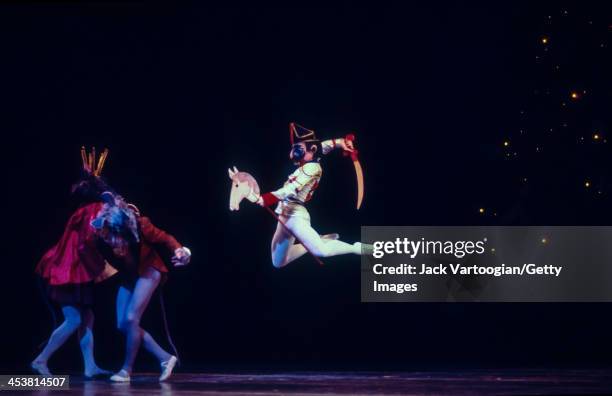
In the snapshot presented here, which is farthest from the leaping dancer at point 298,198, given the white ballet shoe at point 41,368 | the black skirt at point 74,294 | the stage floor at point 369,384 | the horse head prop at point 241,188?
the white ballet shoe at point 41,368

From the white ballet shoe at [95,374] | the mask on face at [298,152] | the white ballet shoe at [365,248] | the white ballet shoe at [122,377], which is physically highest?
the mask on face at [298,152]

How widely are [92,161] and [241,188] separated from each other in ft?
4.43

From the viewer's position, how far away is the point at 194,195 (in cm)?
827

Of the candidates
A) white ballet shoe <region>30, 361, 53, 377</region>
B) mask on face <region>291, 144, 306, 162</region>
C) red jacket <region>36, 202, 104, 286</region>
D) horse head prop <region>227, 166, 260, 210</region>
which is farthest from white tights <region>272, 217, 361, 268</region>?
white ballet shoe <region>30, 361, 53, 377</region>

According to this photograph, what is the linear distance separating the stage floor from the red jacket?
0.82 m

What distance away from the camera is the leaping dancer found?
26.7ft

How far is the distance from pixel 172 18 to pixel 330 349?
11.1 feet

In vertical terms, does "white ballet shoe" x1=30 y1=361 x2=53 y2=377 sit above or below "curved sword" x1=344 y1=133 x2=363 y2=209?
below

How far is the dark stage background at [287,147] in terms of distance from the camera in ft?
27.0

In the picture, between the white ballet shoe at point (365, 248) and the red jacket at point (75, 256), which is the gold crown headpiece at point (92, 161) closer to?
the red jacket at point (75, 256)

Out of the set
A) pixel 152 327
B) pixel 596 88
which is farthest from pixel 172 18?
pixel 596 88

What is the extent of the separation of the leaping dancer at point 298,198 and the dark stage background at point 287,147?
0.10 metres

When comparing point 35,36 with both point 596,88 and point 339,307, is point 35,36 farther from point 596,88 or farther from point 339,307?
point 596,88

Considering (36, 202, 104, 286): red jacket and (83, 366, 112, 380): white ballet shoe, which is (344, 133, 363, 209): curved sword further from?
(83, 366, 112, 380): white ballet shoe
